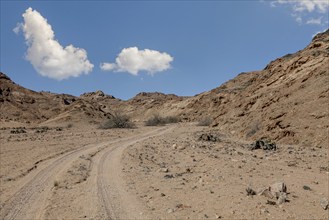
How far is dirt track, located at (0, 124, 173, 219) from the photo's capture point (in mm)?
10953

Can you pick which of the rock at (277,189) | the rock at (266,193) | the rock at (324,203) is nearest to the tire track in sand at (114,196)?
the rock at (266,193)

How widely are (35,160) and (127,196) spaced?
1187 cm

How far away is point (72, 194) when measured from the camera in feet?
43.4

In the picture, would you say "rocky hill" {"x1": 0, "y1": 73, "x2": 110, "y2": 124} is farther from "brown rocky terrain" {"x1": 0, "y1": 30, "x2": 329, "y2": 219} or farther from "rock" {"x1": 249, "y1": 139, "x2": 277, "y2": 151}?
"rock" {"x1": 249, "y1": 139, "x2": 277, "y2": 151}

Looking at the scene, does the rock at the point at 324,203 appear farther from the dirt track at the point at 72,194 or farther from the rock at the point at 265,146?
the rock at the point at 265,146

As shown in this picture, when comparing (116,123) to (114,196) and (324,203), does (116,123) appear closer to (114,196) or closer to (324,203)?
(114,196)

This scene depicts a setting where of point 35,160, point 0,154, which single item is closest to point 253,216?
point 35,160

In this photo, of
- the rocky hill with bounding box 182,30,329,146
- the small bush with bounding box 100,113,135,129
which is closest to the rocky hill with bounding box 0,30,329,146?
the rocky hill with bounding box 182,30,329,146

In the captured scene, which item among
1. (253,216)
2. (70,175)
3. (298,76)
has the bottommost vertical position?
(253,216)

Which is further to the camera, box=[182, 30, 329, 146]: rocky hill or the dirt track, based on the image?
box=[182, 30, 329, 146]: rocky hill

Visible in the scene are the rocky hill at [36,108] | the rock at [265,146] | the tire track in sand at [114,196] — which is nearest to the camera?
the tire track in sand at [114,196]

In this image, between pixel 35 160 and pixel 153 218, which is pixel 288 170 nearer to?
pixel 153 218

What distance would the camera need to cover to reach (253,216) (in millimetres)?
9336

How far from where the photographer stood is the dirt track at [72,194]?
431 inches
